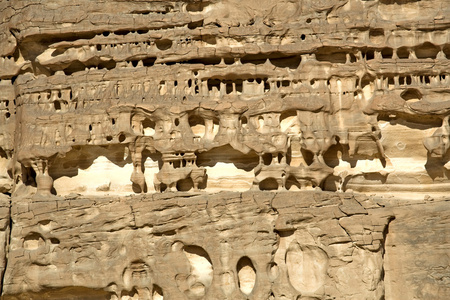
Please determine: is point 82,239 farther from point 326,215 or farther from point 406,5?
point 406,5

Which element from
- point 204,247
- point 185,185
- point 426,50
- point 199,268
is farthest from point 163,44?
point 426,50

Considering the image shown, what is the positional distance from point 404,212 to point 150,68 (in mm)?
3622

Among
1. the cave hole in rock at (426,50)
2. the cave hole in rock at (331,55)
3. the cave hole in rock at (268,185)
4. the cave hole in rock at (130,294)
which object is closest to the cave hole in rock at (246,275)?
the cave hole in rock at (268,185)

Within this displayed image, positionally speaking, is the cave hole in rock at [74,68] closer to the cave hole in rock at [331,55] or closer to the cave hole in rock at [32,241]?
the cave hole in rock at [32,241]

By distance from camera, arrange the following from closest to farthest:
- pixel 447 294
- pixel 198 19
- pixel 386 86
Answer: pixel 447 294
pixel 386 86
pixel 198 19

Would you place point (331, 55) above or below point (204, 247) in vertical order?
above

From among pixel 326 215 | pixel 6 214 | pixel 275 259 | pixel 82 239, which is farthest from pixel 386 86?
pixel 6 214

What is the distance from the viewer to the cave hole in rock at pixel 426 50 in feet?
32.1

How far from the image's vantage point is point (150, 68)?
389 inches

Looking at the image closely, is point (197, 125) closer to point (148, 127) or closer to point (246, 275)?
point (148, 127)

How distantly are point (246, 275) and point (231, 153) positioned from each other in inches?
60.5

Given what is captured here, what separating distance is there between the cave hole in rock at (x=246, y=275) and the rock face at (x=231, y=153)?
0.09 ft

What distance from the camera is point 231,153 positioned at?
31.6 ft

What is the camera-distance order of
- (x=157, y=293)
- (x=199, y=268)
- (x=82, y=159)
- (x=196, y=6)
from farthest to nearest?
(x=196, y=6) → (x=82, y=159) → (x=157, y=293) → (x=199, y=268)
